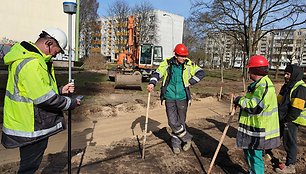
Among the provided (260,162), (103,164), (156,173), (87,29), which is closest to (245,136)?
(260,162)

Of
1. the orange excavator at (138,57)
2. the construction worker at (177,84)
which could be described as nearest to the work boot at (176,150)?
the construction worker at (177,84)

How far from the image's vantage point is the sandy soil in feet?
15.3

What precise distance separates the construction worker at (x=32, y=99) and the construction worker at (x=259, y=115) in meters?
2.39

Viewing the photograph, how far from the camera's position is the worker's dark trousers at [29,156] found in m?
3.04

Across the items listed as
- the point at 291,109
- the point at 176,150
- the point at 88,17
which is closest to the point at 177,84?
the point at 176,150

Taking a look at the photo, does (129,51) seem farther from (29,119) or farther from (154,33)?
(154,33)

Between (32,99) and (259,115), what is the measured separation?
2.90 metres

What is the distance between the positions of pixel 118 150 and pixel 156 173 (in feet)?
3.99

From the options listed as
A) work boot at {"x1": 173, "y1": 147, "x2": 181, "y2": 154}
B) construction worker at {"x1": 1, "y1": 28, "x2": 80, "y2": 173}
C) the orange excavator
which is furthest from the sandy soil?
the orange excavator

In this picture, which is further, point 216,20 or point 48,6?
point 48,6

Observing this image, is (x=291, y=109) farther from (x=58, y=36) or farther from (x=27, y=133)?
(x=27, y=133)

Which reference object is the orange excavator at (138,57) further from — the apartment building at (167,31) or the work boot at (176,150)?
the apartment building at (167,31)

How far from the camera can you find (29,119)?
9.48 ft

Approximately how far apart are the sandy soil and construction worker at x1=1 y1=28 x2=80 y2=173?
152 centimetres
